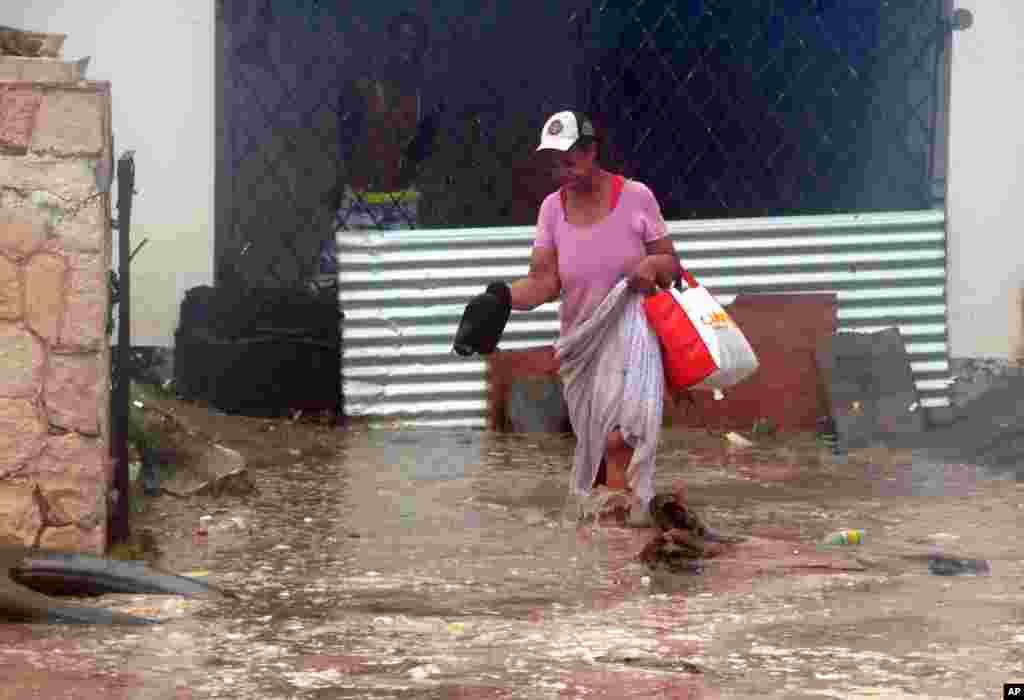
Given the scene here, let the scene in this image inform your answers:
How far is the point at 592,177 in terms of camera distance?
7727 millimetres

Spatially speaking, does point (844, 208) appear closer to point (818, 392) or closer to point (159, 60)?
point (818, 392)

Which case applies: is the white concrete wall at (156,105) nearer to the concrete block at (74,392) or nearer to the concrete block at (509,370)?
the concrete block at (509,370)

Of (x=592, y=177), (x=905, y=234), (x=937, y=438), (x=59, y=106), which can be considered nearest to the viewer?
(x=59, y=106)

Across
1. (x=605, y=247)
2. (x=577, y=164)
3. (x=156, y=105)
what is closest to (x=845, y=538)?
(x=605, y=247)

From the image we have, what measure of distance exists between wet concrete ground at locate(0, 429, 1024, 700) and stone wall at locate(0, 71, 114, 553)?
60 centimetres

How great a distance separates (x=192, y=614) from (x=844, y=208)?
6477mm

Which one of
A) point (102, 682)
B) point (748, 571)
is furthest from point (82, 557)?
point (748, 571)

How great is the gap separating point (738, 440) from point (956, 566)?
345cm

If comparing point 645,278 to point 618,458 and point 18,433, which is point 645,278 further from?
point 18,433

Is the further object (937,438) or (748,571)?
(937,438)

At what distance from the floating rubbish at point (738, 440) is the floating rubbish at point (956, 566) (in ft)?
10.4

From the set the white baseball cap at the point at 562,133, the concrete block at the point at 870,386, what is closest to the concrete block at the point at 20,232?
the white baseball cap at the point at 562,133

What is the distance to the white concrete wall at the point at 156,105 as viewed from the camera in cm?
1073

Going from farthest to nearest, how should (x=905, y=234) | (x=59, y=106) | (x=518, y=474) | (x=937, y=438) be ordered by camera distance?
(x=905, y=234)
(x=937, y=438)
(x=518, y=474)
(x=59, y=106)
